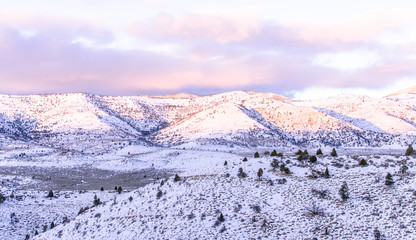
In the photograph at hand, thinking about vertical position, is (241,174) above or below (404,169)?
below

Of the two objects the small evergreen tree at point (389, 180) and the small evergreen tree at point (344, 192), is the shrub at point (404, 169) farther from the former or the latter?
the small evergreen tree at point (344, 192)

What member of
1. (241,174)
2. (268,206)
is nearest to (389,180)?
(268,206)

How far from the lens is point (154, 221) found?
2972cm

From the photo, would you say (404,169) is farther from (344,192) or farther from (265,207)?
(265,207)

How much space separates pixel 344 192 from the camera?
28.7m

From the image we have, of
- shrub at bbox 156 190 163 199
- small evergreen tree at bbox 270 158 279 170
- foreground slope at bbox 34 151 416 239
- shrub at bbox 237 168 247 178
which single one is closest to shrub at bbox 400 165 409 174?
foreground slope at bbox 34 151 416 239

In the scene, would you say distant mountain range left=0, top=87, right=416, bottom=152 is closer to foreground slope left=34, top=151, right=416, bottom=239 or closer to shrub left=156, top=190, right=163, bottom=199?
foreground slope left=34, top=151, right=416, bottom=239

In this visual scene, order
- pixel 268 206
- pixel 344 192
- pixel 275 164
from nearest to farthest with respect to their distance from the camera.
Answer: pixel 344 192 → pixel 268 206 → pixel 275 164

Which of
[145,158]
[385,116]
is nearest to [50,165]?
[145,158]

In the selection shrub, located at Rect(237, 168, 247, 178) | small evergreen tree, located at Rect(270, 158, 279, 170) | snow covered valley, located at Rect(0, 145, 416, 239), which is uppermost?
small evergreen tree, located at Rect(270, 158, 279, 170)

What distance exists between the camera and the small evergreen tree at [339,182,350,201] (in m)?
28.5

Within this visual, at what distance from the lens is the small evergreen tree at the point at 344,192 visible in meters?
28.5

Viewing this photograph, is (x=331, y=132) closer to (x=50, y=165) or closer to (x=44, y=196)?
(x=50, y=165)

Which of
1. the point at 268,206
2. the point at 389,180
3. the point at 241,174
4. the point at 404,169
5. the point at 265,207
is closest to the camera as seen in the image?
the point at 265,207
